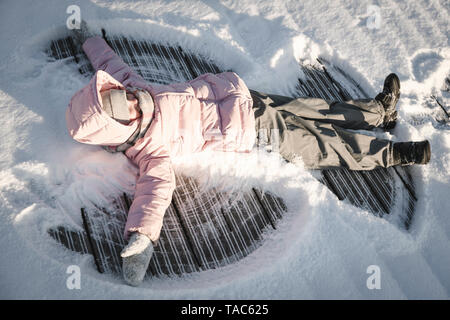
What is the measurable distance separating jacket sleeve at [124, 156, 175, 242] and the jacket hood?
0.17 meters

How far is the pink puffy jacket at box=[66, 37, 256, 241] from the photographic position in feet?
4.49

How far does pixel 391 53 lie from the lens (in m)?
2.44

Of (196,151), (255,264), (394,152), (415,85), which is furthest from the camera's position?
(415,85)

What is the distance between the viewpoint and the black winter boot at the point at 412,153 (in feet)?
5.85

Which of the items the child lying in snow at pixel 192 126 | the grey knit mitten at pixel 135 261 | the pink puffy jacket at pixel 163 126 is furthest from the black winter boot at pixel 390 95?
the grey knit mitten at pixel 135 261

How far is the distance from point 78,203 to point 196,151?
0.55 metres

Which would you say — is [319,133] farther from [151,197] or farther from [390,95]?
[151,197]

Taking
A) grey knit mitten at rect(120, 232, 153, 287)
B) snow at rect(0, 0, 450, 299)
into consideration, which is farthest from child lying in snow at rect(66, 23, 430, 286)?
snow at rect(0, 0, 450, 299)

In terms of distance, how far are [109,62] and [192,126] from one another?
61 cm

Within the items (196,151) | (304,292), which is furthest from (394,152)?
(196,151)

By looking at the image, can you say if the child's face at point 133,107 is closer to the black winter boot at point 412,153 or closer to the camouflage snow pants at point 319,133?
the camouflage snow pants at point 319,133

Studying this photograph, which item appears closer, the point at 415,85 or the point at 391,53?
the point at 415,85

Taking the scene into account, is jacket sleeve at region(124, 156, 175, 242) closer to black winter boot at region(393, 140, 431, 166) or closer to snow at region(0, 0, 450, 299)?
snow at region(0, 0, 450, 299)

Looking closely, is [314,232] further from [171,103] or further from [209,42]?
[209,42]
